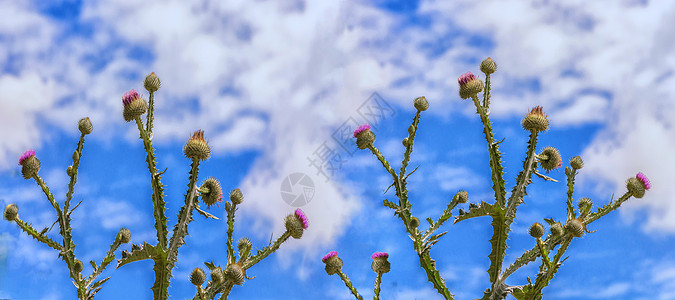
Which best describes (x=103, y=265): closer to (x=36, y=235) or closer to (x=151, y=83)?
(x=36, y=235)

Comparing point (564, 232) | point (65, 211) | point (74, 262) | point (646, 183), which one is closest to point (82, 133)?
point (65, 211)

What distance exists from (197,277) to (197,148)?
1616mm

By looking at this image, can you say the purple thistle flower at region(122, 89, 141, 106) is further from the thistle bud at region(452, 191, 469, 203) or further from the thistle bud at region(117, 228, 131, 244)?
the thistle bud at region(452, 191, 469, 203)

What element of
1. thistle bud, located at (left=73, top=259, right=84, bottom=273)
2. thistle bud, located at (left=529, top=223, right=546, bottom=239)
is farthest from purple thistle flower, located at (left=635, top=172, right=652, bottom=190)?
thistle bud, located at (left=73, top=259, right=84, bottom=273)

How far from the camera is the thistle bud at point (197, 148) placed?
26.0ft

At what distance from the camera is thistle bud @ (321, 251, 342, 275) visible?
9.32 metres

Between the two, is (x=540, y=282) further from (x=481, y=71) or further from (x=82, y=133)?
(x=82, y=133)

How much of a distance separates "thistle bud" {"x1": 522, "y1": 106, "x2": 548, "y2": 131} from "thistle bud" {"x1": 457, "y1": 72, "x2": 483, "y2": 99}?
85 centimetres

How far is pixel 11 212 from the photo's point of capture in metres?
9.38

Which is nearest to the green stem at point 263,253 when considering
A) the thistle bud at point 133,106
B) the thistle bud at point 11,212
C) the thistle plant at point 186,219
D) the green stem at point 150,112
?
the thistle plant at point 186,219

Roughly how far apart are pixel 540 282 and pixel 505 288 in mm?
849

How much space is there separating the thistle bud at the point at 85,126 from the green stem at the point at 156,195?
2.03 meters

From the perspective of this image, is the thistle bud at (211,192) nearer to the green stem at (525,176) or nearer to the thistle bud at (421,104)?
the thistle bud at (421,104)

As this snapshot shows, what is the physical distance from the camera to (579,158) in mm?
9977
